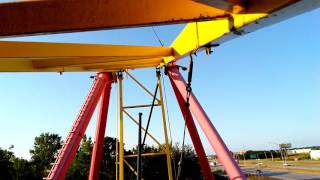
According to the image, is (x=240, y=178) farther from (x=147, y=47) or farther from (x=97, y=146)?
(x=97, y=146)

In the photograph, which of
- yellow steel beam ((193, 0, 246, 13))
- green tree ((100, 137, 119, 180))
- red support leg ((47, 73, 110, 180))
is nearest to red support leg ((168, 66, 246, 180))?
red support leg ((47, 73, 110, 180))

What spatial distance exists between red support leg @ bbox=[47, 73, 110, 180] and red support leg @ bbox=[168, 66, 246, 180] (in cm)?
305

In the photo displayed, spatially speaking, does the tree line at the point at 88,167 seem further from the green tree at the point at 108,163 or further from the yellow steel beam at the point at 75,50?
the yellow steel beam at the point at 75,50

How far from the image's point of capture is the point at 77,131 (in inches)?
424

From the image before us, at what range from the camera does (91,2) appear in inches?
175

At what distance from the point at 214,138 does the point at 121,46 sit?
325 centimetres

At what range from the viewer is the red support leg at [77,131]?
32.2ft

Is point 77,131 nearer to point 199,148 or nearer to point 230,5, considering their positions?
point 199,148

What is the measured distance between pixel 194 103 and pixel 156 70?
2.29 metres

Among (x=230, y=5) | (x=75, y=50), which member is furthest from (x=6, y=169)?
(x=230, y=5)

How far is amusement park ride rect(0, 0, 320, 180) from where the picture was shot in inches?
173

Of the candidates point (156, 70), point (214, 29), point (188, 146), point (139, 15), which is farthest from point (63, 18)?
point (188, 146)

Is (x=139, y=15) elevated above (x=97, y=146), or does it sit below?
above

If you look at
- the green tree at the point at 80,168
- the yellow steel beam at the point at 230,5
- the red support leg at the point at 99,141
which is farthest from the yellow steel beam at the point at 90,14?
the green tree at the point at 80,168
